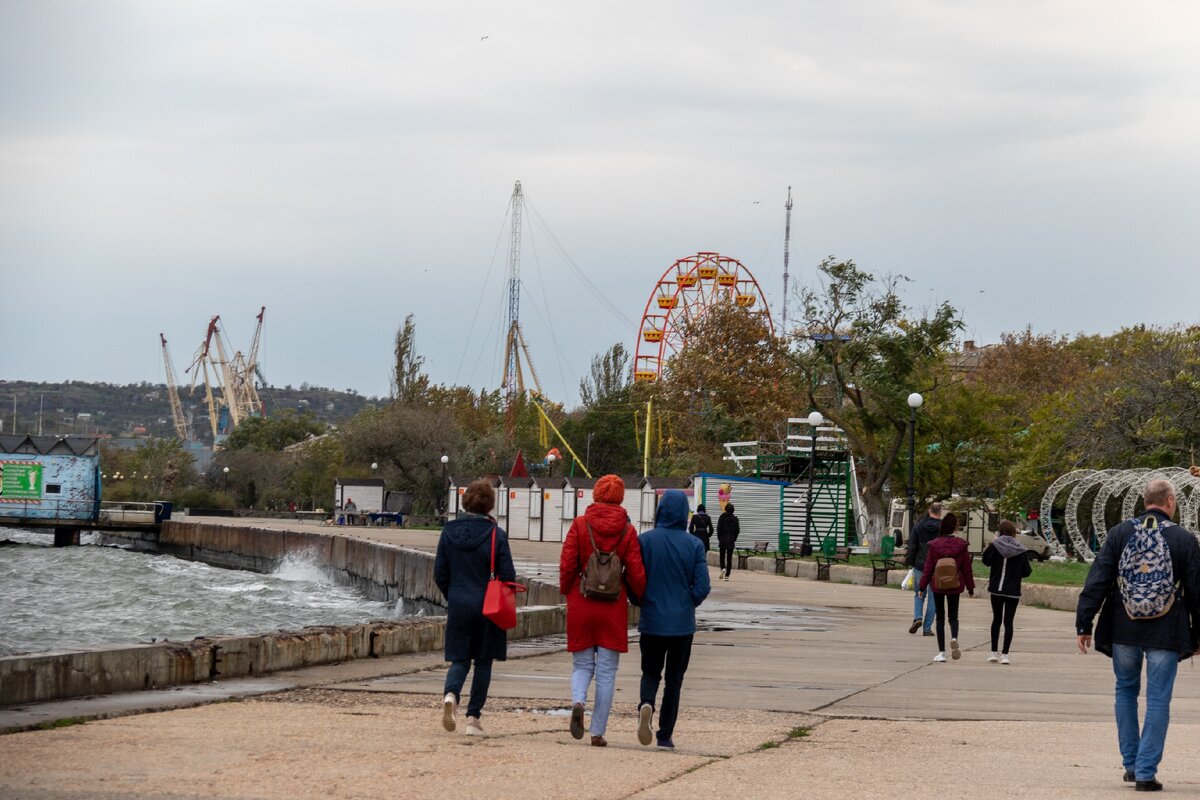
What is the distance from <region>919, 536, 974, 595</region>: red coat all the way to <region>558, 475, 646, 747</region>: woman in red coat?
9.03 m

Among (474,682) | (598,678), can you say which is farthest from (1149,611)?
(474,682)

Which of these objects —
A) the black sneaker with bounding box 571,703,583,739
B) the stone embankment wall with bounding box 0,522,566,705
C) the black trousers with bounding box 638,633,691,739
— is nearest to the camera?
the black sneaker with bounding box 571,703,583,739

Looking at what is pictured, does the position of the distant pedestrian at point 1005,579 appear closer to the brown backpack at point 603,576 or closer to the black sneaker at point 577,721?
the brown backpack at point 603,576

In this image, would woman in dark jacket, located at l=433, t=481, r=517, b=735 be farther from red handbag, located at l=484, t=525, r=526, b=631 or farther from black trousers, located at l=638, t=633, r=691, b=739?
black trousers, located at l=638, t=633, r=691, b=739

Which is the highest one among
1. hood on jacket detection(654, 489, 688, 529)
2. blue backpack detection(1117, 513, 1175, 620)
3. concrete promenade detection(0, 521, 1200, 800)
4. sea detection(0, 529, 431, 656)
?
hood on jacket detection(654, 489, 688, 529)

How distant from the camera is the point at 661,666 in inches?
415

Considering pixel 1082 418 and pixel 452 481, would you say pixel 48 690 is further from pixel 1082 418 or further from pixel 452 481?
pixel 452 481

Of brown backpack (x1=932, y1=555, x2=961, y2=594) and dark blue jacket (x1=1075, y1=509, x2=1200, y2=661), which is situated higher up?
dark blue jacket (x1=1075, y1=509, x2=1200, y2=661)

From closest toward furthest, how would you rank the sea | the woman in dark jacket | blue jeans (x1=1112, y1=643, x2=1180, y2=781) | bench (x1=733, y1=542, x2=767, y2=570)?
blue jeans (x1=1112, y1=643, x2=1180, y2=781) < the woman in dark jacket < the sea < bench (x1=733, y1=542, x2=767, y2=570)

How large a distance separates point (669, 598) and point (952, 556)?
909 centimetres

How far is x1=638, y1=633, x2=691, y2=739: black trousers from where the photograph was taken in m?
10.3

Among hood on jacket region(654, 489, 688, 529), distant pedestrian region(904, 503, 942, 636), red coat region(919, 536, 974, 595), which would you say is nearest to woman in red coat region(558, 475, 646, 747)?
hood on jacket region(654, 489, 688, 529)

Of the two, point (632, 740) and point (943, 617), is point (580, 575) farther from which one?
point (943, 617)

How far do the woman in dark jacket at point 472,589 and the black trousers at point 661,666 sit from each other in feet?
3.37
